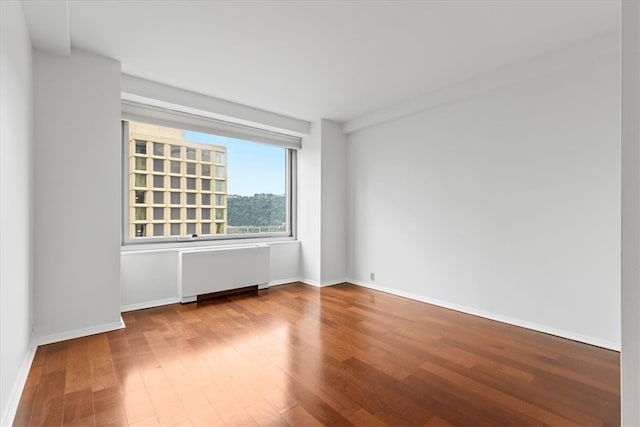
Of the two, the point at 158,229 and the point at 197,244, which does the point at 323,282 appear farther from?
the point at 158,229

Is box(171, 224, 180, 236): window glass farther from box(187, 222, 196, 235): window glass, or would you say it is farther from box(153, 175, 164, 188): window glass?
box(153, 175, 164, 188): window glass

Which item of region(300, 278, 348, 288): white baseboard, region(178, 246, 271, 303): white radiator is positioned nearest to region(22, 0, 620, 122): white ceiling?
region(178, 246, 271, 303): white radiator

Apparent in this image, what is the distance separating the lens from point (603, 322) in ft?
9.07

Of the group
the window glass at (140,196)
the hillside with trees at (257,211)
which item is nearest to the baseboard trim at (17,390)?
the window glass at (140,196)

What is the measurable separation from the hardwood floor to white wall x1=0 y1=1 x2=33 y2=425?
20 centimetres

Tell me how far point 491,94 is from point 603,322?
2462 mm

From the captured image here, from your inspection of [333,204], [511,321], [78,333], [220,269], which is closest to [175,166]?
[220,269]

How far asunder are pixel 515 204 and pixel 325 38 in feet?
8.32

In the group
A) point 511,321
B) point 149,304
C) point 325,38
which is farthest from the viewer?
point 149,304

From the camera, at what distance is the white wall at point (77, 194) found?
279cm

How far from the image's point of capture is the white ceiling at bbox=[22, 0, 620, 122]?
234 cm

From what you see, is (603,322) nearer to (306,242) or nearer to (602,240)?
(602,240)

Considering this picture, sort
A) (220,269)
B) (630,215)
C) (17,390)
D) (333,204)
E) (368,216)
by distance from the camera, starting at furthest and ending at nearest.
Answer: (333,204), (368,216), (220,269), (17,390), (630,215)

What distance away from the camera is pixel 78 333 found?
9.53 ft
